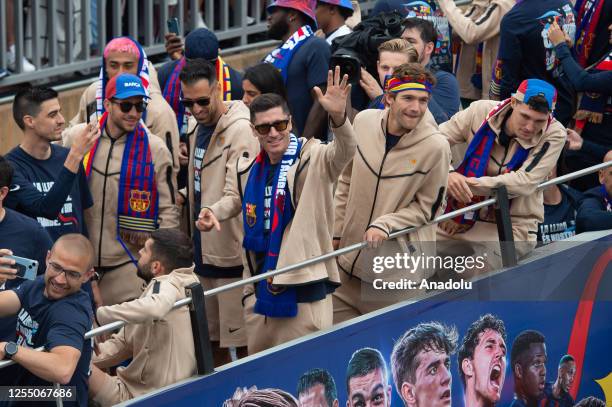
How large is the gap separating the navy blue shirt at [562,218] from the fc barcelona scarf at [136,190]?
252 centimetres

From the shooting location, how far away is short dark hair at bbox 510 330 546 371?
8289 millimetres

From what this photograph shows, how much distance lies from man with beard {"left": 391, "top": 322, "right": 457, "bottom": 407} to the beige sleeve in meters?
0.88

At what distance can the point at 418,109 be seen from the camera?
7395 millimetres

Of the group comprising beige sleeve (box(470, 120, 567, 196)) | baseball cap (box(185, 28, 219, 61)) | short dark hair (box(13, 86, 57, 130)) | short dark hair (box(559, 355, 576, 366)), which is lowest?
short dark hair (box(559, 355, 576, 366))

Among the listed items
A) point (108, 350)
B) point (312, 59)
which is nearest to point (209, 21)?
point (312, 59)

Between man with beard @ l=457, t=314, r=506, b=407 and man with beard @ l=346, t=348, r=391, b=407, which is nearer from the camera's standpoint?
man with beard @ l=346, t=348, r=391, b=407

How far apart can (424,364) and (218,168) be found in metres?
1.74

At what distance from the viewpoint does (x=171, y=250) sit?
6.98 meters

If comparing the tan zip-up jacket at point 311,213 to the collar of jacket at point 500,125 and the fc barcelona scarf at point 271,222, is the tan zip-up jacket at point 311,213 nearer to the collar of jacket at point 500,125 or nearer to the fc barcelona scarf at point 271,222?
the fc barcelona scarf at point 271,222

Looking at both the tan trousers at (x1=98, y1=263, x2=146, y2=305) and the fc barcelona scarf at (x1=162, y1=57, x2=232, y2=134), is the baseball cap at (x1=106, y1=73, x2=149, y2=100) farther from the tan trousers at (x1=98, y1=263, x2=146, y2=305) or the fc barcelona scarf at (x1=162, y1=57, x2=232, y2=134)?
the fc barcelona scarf at (x1=162, y1=57, x2=232, y2=134)

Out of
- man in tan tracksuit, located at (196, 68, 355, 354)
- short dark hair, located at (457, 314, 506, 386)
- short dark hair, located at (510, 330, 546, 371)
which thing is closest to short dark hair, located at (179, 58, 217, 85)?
man in tan tracksuit, located at (196, 68, 355, 354)

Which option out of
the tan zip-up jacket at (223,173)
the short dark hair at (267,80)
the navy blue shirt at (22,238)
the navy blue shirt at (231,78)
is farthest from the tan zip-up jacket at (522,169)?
the navy blue shirt at (22,238)

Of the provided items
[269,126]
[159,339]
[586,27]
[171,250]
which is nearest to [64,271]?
[159,339]

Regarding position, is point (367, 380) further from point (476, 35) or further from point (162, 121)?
point (476, 35)
